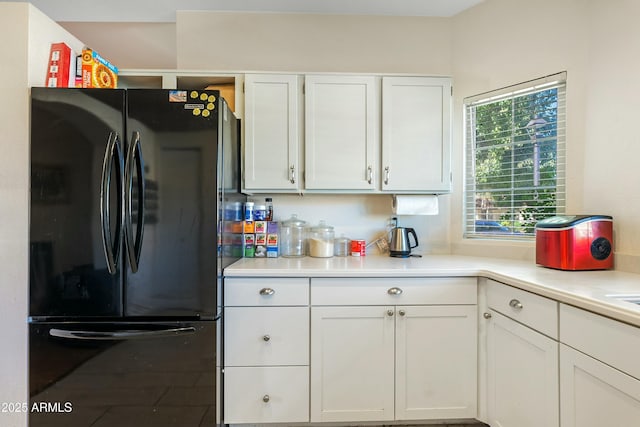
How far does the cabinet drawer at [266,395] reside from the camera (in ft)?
5.34

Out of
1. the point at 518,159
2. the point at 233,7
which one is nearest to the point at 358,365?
the point at 518,159

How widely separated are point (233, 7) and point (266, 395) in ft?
8.31

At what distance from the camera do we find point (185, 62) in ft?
7.38

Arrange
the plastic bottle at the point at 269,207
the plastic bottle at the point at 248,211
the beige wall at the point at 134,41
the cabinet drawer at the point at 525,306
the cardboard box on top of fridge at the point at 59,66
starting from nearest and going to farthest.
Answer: the cabinet drawer at the point at 525,306
the cardboard box on top of fridge at the point at 59,66
the plastic bottle at the point at 248,211
the plastic bottle at the point at 269,207
the beige wall at the point at 134,41

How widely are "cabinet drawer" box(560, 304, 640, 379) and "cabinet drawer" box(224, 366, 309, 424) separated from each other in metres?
1.20

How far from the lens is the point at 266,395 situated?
1636 millimetres

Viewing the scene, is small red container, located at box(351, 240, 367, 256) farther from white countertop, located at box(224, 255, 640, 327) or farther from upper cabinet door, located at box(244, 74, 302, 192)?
upper cabinet door, located at box(244, 74, 302, 192)

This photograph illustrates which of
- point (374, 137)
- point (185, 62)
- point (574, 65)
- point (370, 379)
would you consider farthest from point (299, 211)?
point (574, 65)

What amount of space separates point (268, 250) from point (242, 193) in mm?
428

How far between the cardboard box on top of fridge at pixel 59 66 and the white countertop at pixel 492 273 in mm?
1271

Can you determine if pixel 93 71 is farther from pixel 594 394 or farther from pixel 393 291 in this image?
pixel 594 394

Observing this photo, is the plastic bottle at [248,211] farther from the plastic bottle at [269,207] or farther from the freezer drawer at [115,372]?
the freezer drawer at [115,372]

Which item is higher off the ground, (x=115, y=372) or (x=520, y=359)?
(x=520, y=359)

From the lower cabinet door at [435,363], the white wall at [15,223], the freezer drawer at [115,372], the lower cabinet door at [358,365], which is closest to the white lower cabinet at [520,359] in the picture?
the lower cabinet door at [435,363]
